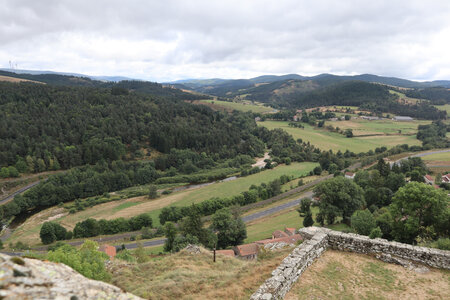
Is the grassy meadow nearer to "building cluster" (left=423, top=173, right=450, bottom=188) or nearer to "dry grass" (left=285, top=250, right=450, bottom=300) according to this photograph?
"building cluster" (left=423, top=173, right=450, bottom=188)

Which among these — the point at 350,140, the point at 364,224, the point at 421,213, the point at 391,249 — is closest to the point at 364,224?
the point at 364,224

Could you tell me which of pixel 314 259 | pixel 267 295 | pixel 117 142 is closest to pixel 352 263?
pixel 314 259

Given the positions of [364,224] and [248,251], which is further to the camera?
[248,251]

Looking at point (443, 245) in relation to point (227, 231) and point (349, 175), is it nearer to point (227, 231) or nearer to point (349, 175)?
point (227, 231)

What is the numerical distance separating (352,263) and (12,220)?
86927 mm

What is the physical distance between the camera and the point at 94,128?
11388cm

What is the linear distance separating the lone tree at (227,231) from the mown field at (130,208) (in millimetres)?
25530

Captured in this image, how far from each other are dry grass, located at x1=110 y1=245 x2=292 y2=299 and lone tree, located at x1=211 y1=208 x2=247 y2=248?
19.8 meters

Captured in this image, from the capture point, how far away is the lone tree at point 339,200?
136 ft

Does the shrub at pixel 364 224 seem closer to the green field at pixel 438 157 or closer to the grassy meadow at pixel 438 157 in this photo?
the grassy meadow at pixel 438 157

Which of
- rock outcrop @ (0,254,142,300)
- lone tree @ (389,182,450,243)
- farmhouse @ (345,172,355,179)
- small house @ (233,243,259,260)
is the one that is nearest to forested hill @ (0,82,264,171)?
farmhouse @ (345,172,355,179)

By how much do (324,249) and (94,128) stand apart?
120 m

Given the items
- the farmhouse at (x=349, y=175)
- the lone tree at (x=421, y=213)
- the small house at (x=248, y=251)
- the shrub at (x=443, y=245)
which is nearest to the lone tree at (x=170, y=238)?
the small house at (x=248, y=251)

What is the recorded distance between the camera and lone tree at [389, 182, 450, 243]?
79.4ft
